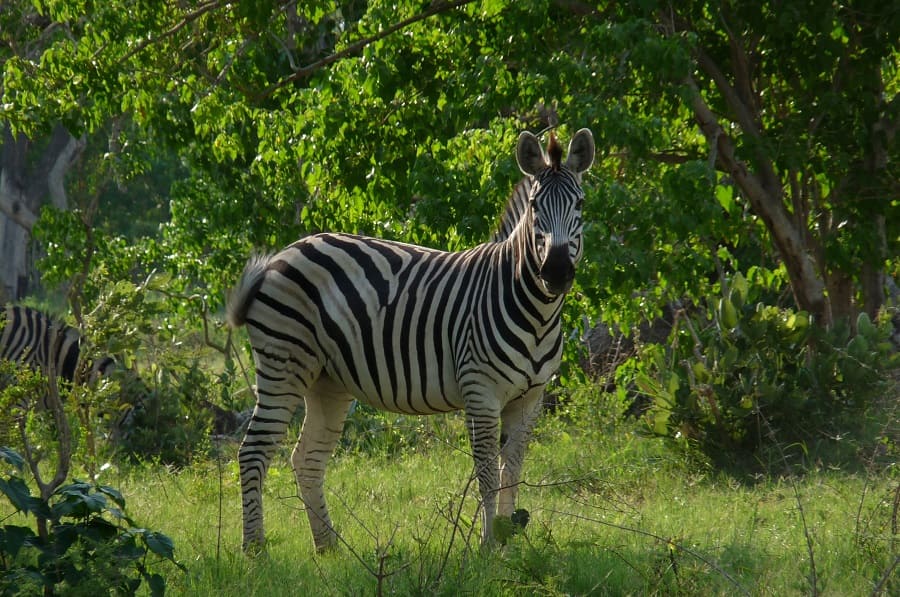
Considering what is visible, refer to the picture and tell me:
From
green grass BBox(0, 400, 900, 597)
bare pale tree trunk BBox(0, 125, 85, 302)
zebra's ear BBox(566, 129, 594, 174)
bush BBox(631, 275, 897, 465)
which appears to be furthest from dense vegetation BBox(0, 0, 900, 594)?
bare pale tree trunk BBox(0, 125, 85, 302)

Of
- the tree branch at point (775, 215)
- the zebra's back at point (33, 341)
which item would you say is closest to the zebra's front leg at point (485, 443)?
the tree branch at point (775, 215)

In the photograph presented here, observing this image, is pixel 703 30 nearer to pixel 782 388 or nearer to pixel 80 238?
pixel 782 388

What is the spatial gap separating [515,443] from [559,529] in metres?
0.59

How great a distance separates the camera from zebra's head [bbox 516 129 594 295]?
5.83 meters

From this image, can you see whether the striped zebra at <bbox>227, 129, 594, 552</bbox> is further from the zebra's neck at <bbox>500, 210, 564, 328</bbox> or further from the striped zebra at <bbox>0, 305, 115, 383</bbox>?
the striped zebra at <bbox>0, 305, 115, 383</bbox>

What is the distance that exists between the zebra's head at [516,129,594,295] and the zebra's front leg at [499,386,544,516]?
859 mm

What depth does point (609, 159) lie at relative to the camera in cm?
966

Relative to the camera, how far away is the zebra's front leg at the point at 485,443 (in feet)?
20.1

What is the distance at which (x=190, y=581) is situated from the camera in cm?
558

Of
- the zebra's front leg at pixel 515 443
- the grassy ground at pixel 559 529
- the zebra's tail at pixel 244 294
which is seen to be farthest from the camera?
the zebra's tail at pixel 244 294

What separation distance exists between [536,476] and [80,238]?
5.33 meters

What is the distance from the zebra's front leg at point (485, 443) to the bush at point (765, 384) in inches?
112

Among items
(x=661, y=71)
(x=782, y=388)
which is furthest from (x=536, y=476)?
(x=661, y=71)

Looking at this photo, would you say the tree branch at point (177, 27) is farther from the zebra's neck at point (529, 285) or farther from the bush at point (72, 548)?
the bush at point (72, 548)
